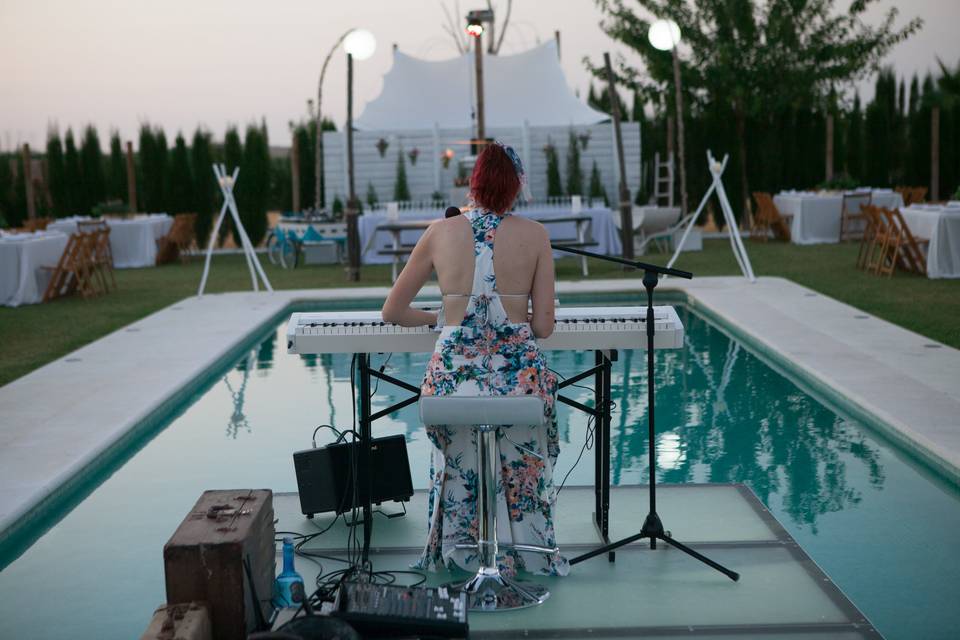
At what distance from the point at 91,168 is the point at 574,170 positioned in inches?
310

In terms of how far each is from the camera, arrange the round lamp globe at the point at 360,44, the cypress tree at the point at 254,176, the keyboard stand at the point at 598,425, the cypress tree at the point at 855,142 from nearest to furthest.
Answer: the keyboard stand at the point at 598,425 → the round lamp globe at the point at 360,44 → the cypress tree at the point at 254,176 → the cypress tree at the point at 855,142

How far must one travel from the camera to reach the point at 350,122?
11.8 metres

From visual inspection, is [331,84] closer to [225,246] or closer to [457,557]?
[225,246]

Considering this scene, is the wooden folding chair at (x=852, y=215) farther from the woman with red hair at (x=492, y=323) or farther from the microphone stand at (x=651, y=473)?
the woman with red hair at (x=492, y=323)

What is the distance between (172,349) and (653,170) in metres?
12.0

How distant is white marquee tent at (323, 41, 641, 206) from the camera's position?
16438 millimetres

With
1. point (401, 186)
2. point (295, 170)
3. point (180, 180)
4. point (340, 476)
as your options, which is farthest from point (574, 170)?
point (340, 476)

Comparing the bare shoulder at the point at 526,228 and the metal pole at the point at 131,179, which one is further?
the metal pole at the point at 131,179

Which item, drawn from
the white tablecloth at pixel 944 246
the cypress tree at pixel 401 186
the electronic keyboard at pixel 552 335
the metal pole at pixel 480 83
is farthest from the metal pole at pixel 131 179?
the electronic keyboard at pixel 552 335

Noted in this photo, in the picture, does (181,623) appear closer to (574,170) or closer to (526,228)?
(526,228)

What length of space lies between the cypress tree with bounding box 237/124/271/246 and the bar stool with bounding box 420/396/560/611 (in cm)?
A: 1498

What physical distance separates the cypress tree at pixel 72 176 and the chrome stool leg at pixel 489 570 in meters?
15.6

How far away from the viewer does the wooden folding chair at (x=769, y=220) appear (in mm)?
15656

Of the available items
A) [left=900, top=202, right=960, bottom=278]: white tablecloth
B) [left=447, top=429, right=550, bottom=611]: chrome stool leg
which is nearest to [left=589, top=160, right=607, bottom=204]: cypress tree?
[left=900, top=202, right=960, bottom=278]: white tablecloth
